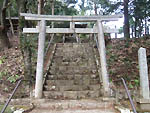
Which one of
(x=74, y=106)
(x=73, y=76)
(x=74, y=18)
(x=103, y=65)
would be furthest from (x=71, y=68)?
(x=74, y=106)

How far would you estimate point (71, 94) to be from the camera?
212 inches

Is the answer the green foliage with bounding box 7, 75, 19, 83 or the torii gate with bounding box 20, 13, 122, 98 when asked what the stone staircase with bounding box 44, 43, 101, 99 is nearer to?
the torii gate with bounding box 20, 13, 122, 98

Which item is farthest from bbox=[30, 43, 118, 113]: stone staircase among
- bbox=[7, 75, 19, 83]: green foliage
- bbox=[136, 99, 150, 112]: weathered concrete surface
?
bbox=[7, 75, 19, 83]: green foliage

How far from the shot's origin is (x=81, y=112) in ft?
14.3

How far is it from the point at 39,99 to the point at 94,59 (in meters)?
3.75

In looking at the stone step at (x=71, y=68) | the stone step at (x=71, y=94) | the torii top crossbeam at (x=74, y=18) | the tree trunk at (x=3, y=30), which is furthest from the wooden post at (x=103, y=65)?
the tree trunk at (x=3, y=30)

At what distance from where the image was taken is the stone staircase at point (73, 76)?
543 cm

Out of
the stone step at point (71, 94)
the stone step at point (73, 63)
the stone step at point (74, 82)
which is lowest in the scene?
the stone step at point (71, 94)

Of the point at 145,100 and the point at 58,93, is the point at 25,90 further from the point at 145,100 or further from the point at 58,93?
the point at 145,100

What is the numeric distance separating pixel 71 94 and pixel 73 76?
3.80ft

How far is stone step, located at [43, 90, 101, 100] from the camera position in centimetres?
535

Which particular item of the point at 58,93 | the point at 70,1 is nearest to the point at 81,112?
the point at 58,93

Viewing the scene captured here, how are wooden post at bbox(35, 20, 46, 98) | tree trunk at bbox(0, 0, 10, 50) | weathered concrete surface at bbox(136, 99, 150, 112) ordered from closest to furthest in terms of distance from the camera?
weathered concrete surface at bbox(136, 99, 150, 112) < wooden post at bbox(35, 20, 46, 98) < tree trunk at bbox(0, 0, 10, 50)

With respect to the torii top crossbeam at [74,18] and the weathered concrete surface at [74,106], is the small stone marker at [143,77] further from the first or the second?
the torii top crossbeam at [74,18]
